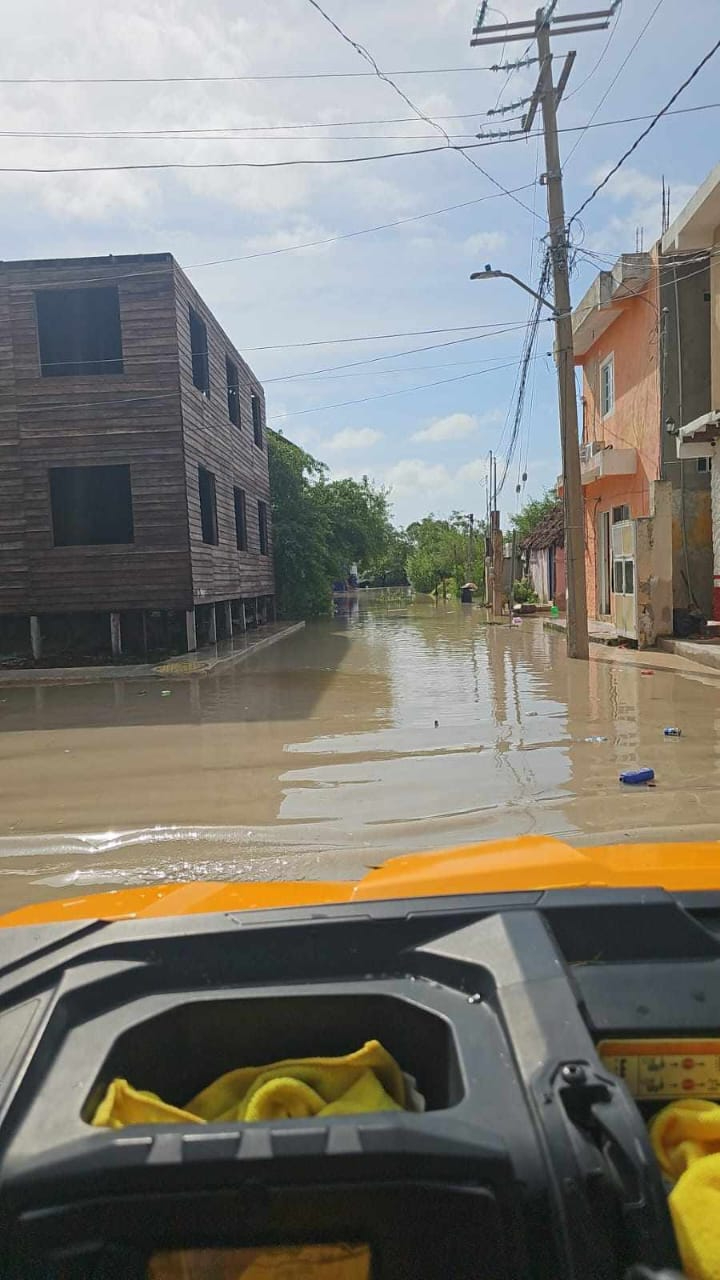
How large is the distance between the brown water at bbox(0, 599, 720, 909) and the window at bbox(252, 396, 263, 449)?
47.9ft

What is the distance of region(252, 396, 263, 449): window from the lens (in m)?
26.5

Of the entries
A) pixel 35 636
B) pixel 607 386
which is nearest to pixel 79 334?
pixel 35 636

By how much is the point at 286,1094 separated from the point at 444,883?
2.60 feet

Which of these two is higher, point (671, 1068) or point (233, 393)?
point (233, 393)

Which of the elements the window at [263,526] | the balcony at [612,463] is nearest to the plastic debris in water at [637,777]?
the balcony at [612,463]

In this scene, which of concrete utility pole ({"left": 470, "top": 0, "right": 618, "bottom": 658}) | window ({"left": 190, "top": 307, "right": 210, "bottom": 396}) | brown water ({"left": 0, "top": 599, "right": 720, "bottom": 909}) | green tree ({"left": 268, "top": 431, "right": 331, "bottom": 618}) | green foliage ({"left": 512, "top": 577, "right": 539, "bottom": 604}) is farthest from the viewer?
green foliage ({"left": 512, "top": 577, "right": 539, "bottom": 604})

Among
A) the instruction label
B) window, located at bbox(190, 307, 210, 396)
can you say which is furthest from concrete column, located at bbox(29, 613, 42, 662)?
the instruction label

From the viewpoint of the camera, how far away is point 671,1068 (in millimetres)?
1563

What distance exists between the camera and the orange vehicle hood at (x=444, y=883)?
2135 mm

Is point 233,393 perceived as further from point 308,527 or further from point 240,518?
point 308,527

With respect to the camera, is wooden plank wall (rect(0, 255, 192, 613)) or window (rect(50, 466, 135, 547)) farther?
window (rect(50, 466, 135, 547))

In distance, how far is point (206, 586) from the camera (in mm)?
17750

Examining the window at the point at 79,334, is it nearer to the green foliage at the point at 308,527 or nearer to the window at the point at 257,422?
the window at the point at 257,422

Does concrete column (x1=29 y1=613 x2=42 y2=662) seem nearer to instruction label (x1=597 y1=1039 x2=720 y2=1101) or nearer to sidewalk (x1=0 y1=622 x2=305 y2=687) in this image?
sidewalk (x1=0 y1=622 x2=305 y2=687)
